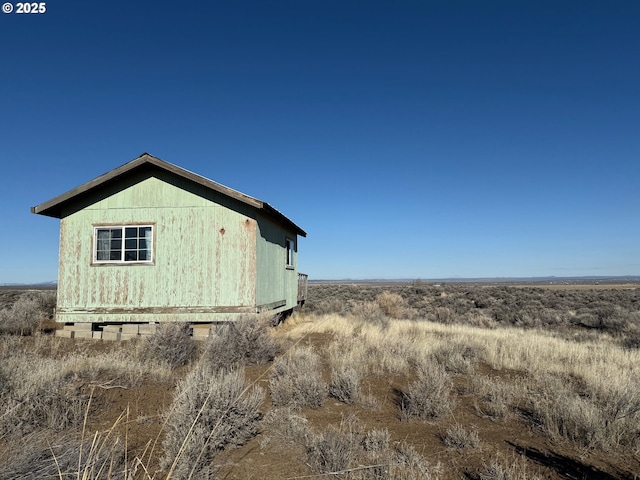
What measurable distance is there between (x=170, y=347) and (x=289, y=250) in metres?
8.51

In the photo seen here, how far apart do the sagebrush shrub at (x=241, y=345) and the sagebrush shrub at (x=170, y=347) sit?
44 cm

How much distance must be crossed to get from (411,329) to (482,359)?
444 cm

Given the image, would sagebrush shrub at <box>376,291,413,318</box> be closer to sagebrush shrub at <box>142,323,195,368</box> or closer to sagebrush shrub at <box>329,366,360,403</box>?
sagebrush shrub at <box>142,323,195,368</box>

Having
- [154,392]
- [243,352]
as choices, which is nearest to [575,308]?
[243,352]

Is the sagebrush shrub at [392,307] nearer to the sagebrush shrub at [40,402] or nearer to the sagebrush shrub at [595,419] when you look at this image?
the sagebrush shrub at [595,419]

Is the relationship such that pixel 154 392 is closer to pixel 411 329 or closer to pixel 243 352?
pixel 243 352

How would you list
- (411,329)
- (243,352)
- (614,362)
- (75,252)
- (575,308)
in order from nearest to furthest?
(243,352) < (614,362) < (75,252) < (411,329) < (575,308)

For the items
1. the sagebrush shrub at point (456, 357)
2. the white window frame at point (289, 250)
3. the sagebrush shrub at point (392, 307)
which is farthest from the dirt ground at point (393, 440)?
the sagebrush shrub at point (392, 307)

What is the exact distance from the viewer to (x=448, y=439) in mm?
4289

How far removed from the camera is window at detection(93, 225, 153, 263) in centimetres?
1094

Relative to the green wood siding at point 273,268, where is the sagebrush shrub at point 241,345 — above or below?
below

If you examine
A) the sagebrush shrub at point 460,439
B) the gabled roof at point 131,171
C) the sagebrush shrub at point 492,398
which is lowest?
the sagebrush shrub at point 492,398

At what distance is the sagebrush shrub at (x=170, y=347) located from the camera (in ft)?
24.3

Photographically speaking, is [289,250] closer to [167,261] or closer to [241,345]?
[167,261]
